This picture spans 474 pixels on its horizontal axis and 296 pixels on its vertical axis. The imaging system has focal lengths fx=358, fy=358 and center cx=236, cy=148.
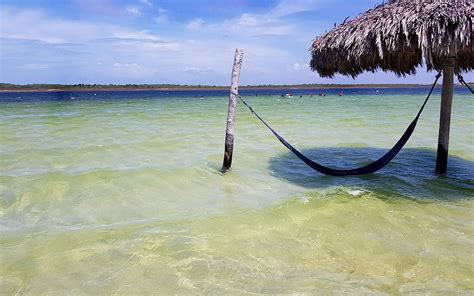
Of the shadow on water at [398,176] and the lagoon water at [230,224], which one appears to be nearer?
the lagoon water at [230,224]

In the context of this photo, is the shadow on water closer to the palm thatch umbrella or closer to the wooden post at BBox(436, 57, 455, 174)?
the wooden post at BBox(436, 57, 455, 174)

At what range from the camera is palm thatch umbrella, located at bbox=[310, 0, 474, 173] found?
337 cm

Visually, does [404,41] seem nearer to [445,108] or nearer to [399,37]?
[399,37]

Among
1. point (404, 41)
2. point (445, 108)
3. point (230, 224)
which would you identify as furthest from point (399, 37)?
Result: point (230, 224)

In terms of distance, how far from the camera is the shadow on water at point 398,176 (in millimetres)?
4043

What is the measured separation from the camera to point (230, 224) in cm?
324

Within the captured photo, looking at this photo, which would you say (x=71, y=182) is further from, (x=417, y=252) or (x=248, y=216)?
(x=417, y=252)

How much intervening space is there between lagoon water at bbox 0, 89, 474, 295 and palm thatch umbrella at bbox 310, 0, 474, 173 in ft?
4.57

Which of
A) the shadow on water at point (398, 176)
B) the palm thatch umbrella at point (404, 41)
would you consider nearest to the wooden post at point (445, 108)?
the palm thatch umbrella at point (404, 41)

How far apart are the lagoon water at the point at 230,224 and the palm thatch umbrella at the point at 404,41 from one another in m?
1.39

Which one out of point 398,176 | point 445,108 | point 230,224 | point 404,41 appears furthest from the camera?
point 398,176

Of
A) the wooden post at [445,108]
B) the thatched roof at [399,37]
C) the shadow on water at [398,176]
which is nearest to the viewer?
the thatched roof at [399,37]

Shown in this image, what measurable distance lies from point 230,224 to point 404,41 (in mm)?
2470

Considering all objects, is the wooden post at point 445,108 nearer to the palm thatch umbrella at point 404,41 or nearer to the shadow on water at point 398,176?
the palm thatch umbrella at point 404,41
